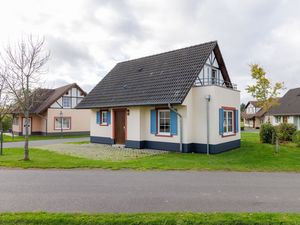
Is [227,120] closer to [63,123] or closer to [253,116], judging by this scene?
[63,123]

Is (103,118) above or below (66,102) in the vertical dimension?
below

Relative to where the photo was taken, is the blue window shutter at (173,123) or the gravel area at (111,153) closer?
the gravel area at (111,153)

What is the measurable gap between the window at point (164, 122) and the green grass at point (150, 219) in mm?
9623

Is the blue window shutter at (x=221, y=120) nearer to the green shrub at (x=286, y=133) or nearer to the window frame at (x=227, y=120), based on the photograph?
the window frame at (x=227, y=120)

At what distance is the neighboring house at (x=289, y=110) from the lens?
29.8m

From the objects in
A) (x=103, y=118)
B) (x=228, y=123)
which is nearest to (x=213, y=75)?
(x=228, y=123)

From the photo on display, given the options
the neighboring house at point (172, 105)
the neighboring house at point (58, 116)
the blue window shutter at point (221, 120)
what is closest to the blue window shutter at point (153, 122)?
the neighboring house at point (172, 105)

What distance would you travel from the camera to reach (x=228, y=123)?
1505 centimetres

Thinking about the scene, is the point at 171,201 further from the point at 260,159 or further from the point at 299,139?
the point at 299,139

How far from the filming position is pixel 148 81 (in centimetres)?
1589

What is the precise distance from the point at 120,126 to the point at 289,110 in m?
25.0

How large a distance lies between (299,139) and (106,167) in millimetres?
13749

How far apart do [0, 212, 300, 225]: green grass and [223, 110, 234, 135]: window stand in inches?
399

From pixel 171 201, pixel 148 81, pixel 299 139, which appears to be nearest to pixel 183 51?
pixel 148 81
